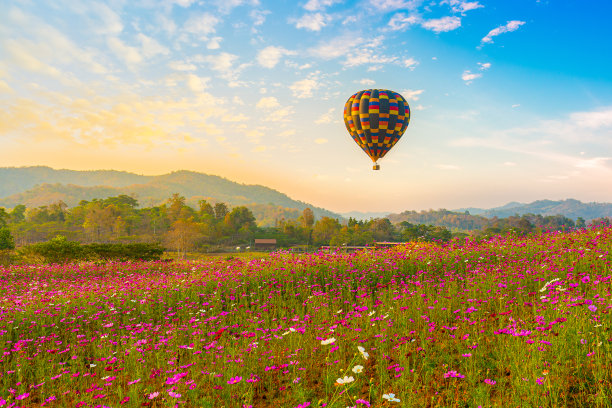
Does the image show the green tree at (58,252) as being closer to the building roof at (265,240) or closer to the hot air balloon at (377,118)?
the hot air balloon at (377,118)

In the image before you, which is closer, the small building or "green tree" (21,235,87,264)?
"green tree" (21,235,87,264)

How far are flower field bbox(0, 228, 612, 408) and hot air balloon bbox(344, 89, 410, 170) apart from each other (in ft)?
44.2

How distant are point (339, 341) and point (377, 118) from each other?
2001 centimetres

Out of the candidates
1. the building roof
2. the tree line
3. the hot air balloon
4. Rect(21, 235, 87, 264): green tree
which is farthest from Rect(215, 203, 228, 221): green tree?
the hot air balloon

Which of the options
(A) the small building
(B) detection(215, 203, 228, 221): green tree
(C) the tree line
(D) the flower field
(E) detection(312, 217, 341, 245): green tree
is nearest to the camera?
(D) the flower field

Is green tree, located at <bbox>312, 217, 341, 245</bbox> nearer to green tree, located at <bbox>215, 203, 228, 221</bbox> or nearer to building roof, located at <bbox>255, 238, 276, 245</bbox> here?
building roof, located at <bbox>255, 238, 276, 245</bbox>

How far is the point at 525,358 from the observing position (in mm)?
4477

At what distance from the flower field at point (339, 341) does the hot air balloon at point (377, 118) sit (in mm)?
13459

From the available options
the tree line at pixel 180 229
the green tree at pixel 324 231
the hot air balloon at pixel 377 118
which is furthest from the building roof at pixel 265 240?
the hot air balloon at pixel 377 118

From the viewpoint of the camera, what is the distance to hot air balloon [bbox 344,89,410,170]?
23.4 m

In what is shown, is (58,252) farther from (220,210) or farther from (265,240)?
(220,210)

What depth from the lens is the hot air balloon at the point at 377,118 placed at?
76.9 ft

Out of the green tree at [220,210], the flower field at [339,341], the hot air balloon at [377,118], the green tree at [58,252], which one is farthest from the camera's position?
the green tree at [220,210]

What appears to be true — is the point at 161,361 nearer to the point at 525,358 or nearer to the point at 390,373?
the point at 390,373
